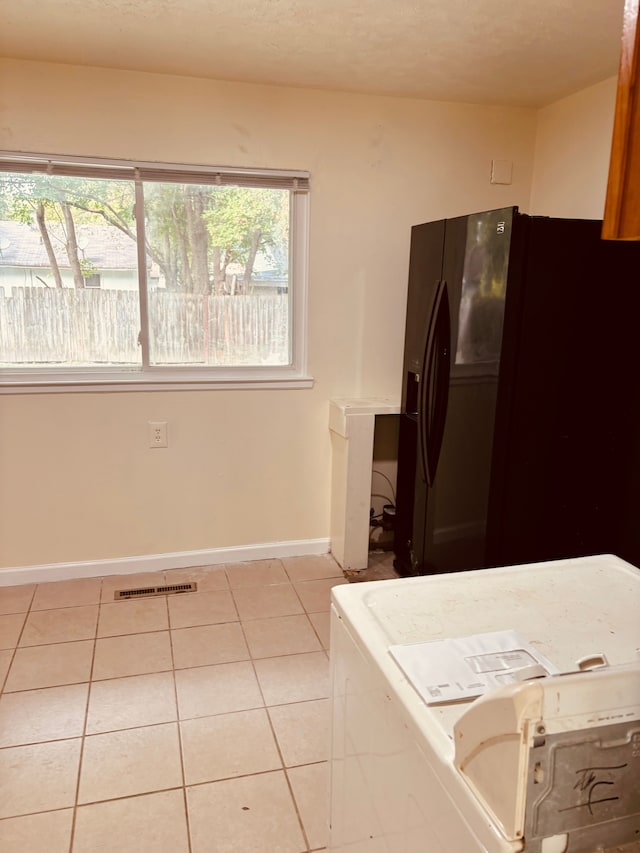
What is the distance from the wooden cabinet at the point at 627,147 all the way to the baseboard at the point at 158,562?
9.91 feet

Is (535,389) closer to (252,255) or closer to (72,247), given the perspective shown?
(252,255)

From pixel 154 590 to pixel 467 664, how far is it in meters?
2.39

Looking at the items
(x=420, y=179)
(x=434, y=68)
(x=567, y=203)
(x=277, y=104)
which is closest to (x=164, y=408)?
(x=277, y=104)

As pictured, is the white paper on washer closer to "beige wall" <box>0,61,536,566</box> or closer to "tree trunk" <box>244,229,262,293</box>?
"beige wall" <box>0,61,536,566</box>

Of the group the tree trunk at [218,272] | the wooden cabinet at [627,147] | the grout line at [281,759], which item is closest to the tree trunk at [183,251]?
the tree trunk at [218,272]

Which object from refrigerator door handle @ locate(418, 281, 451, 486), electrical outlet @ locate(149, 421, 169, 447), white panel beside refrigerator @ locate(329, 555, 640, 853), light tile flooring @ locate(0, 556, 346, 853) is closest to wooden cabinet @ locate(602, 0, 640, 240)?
white panel beside refrigerator @ locate(329, 555, 640, 853)

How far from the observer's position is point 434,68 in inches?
107

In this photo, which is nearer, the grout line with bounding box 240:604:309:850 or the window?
the grout line with bounding box 240:604:309:850

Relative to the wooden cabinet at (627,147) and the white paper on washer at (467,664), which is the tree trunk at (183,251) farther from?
the wooden cabinet at (627,147)

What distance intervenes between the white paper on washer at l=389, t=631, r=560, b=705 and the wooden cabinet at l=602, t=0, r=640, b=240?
65cm

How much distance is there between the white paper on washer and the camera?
0.97m

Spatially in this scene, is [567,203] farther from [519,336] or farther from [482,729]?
[482,729]

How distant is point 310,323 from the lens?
328cm

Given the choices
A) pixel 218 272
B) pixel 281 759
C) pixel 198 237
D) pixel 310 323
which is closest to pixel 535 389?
pixel 310 323
